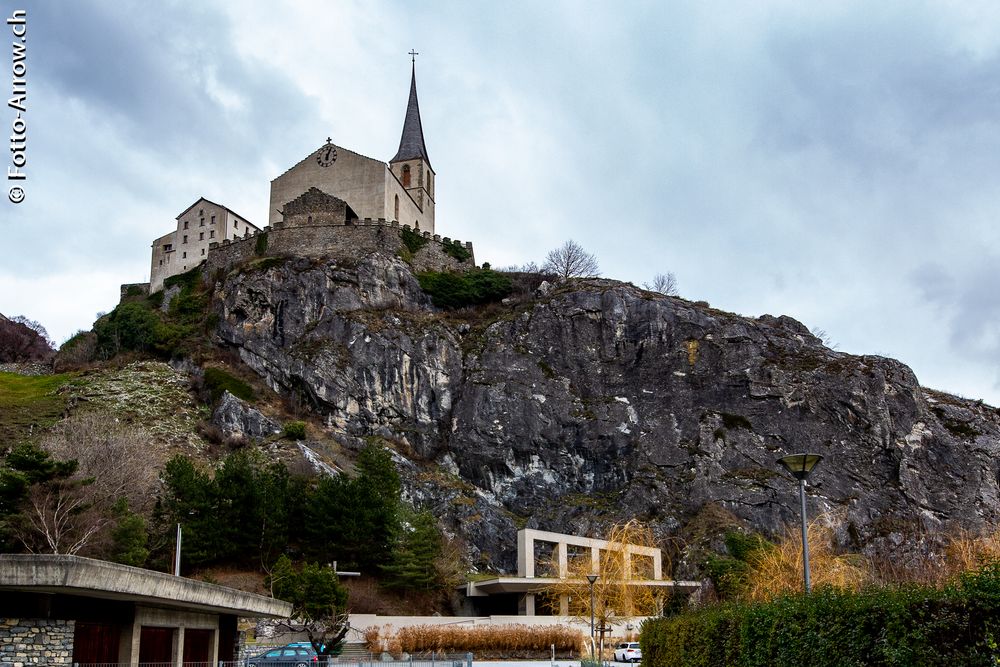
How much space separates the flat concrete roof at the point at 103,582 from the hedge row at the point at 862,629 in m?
10.4

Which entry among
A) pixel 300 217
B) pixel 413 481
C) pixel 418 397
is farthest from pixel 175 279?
pixel 413 481

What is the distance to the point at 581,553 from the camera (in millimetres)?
51438

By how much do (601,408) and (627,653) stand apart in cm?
2672

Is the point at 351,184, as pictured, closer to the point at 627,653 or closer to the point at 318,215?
the point at 318,215

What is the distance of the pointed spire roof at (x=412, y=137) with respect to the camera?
81.8m

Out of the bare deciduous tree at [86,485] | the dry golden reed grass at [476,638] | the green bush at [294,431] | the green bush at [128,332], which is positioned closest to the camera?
the bare deciduous tree at [86,485]

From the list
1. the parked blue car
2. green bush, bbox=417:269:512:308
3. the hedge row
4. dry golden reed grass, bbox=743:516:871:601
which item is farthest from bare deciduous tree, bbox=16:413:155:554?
dry golden reed grass, bbox=743:516:871:601

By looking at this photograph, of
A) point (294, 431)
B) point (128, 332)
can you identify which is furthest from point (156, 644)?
point (128, 332)

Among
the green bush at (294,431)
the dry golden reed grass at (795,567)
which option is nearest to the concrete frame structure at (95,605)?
the dry golden reed grass at (795,567)

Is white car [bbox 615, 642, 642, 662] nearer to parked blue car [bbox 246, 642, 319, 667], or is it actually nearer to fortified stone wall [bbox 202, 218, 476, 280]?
parked blue car [bbox 246, 642, 319, 667]

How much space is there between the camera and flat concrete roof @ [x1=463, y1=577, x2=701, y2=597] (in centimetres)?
4500

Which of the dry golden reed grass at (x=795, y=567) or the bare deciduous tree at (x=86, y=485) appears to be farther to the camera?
the dry golden reed grass at (x=795, y=567)

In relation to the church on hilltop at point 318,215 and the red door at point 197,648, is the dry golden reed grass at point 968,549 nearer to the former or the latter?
the red door at point 197,648

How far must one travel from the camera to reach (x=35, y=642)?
15992 millimetres
